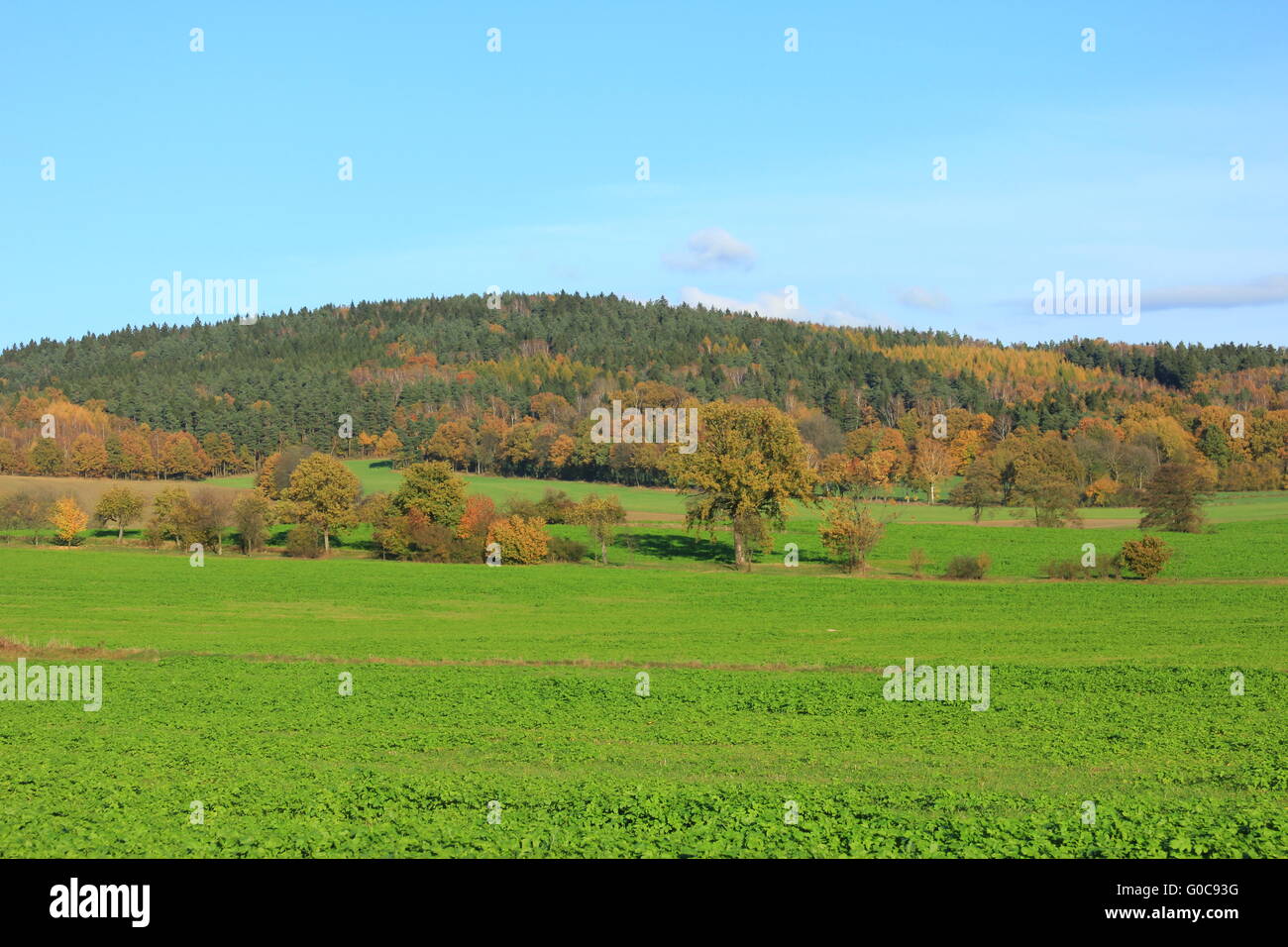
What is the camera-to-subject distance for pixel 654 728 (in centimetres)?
2684

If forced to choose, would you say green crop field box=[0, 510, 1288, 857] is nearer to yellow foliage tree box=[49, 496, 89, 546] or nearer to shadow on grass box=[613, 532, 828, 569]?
shadow on grass box=[613, 532, 828, 569]

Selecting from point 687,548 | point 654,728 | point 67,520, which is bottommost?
point 654,728

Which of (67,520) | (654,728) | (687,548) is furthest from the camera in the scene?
(67,520)

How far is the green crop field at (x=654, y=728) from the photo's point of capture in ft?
53.9

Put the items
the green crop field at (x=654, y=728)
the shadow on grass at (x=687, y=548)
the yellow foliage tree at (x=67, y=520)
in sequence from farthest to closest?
the yellow foliage tree at (x=67, y=520), the shadow on grass at (x=687, y=548), the green crop field at (x=654, y=728)

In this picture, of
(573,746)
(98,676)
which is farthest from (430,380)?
(573,746)

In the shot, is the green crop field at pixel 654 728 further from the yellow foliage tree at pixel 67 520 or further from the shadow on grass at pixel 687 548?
the yellow foliage tree at pixel 67 520

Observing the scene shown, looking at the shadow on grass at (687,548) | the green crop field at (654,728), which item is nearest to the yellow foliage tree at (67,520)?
the green crop field at (654,728)

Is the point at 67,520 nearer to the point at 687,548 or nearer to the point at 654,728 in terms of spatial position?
the point at 687,548

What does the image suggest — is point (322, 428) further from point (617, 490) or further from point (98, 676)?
point (98, 676)

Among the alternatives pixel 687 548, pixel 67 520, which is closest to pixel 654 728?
pixel 687 548

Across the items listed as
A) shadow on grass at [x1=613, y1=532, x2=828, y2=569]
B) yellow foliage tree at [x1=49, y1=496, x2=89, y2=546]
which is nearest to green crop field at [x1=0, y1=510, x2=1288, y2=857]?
shadow on grass at [x1=613, y1=532, x2=828, y2=569]
